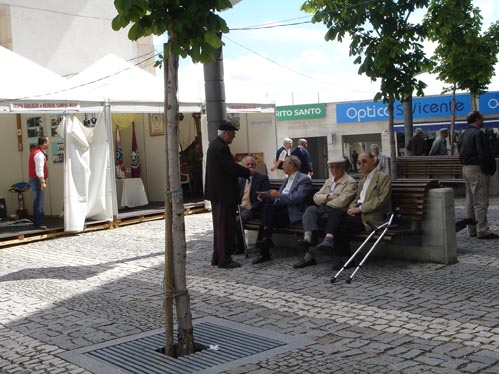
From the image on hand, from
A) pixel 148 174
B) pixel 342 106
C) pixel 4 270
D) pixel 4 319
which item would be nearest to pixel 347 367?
pixel 4 319

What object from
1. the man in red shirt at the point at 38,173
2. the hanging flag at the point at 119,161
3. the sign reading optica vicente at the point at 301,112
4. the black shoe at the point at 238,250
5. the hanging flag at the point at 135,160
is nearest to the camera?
the black shoe at the point at 238,250

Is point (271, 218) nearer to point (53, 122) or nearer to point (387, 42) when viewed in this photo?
point (387, 42)

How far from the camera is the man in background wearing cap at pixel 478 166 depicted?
996 centimetres

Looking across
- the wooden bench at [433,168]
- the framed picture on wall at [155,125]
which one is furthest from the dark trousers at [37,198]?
the wooden bench at [433,168]

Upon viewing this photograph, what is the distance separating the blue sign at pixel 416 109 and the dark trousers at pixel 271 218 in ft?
75.1

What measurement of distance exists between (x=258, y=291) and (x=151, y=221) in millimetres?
8757

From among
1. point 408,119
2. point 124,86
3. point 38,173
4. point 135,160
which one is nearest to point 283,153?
point 408,119

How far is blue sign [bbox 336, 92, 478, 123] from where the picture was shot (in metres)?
34.0

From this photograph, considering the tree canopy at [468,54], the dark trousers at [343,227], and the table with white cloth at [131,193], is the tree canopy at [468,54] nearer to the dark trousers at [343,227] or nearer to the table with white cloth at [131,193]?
the table with white cloth at [131,193]

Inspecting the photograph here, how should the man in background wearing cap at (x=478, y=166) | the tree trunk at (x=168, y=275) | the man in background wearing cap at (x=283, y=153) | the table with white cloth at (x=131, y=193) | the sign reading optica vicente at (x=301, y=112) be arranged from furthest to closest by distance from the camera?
1. the sign reading optica vicente at (x=301, y=112)
2. the table with white cloth at (x=131, y=193)
3. the man in background wearing cap at (x=283, y=153)
4. the man in background wearing cap at (x=478, y=166)
5. the tree trunk at (x=168, y=275)

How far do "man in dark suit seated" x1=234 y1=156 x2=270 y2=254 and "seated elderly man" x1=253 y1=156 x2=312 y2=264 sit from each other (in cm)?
48

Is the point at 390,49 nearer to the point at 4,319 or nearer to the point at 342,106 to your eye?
the point at 4,319

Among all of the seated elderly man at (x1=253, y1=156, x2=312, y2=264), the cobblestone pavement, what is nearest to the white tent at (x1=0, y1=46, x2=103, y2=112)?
the cobblestone pavement

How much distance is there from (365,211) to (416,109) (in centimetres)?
2860
